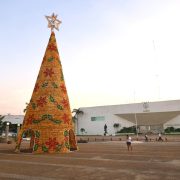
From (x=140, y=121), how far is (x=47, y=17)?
6210 centimetres

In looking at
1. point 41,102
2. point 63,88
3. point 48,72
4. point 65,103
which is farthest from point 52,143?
point 48,72

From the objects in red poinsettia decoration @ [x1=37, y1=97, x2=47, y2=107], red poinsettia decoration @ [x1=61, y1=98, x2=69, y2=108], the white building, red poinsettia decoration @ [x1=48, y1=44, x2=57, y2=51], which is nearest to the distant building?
the white building

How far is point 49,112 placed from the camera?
20953 millimetres

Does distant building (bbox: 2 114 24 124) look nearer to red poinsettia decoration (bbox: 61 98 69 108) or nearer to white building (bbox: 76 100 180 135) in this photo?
white building (bbox: 76 100 180 135)

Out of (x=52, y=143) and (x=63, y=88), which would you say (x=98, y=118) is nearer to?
(x=63, y=88)

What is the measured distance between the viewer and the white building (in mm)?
74750

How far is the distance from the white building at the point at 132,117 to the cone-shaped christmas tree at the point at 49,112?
53424 mm

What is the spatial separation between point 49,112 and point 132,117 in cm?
6082

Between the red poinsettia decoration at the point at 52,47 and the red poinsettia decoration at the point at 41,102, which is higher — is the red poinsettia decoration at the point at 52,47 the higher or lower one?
the higher one

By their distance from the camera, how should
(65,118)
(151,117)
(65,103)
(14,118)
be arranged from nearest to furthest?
(65,118), (65,103), (151,117), (14,118)

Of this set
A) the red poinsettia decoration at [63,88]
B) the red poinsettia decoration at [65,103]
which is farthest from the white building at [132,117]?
the red poinsettia decoration at [65,103]

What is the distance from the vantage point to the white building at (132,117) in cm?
7475

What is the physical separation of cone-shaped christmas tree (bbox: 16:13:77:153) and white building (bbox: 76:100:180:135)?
53.4 meters

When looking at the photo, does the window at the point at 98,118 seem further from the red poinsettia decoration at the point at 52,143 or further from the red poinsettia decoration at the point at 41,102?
the red poinsettia decoration at the point at 52,143
